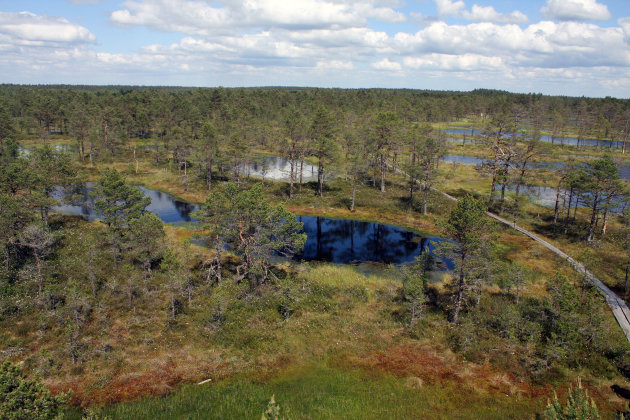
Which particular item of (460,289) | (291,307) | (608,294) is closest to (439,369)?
(460,289)

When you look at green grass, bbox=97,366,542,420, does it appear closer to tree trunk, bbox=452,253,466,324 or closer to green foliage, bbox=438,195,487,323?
tree trunk, bbox=452,253,466,324

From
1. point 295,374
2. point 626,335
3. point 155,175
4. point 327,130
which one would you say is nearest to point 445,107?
point 327,130

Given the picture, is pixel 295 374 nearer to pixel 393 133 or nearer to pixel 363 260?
pixel 363 260

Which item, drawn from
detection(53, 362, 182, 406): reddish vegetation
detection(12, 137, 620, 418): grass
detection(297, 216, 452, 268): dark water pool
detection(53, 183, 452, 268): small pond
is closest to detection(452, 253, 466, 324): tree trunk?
detection(12, 137, 620, 418): grass

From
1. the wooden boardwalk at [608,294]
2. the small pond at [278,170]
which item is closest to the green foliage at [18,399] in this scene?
the wooden boardwalk at [608,294]

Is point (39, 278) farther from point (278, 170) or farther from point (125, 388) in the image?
point (278, 170)

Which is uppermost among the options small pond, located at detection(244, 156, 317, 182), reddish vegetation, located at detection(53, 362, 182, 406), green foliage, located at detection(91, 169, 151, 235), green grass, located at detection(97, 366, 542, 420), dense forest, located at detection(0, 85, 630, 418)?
green foliage, located at detection(91, 169, 151, 235)
